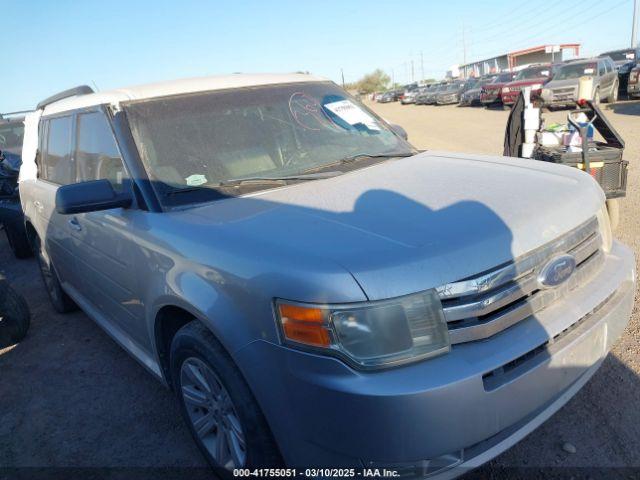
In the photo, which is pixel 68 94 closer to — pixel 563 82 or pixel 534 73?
pixel 563 82

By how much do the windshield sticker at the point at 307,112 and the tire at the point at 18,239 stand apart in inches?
209

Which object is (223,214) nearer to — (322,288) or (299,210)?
(299,210)

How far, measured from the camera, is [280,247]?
184 cm

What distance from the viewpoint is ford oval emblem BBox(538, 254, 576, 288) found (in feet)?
6.33

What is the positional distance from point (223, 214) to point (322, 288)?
80 cm

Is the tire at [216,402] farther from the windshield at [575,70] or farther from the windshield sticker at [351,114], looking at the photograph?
the windshield at [575,70]

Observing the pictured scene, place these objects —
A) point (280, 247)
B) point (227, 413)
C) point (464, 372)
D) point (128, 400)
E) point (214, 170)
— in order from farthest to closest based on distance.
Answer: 1. point (128, 400)
2. point (214, 170)
3. point (227, 413)
4. point (280, 247)
5. point (464, 372)

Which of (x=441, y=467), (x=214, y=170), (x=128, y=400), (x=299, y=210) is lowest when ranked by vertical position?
(x=128, y=400)

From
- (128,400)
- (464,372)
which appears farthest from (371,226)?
(128,400)

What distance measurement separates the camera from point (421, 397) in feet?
5.17

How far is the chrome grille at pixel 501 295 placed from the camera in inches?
67.4

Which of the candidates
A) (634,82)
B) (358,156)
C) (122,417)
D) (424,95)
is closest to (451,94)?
(424,95)

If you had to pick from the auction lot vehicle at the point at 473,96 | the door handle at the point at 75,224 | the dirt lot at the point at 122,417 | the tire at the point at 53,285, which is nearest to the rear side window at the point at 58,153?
the door handle at the point at 75,224

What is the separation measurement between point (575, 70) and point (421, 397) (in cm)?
2005
